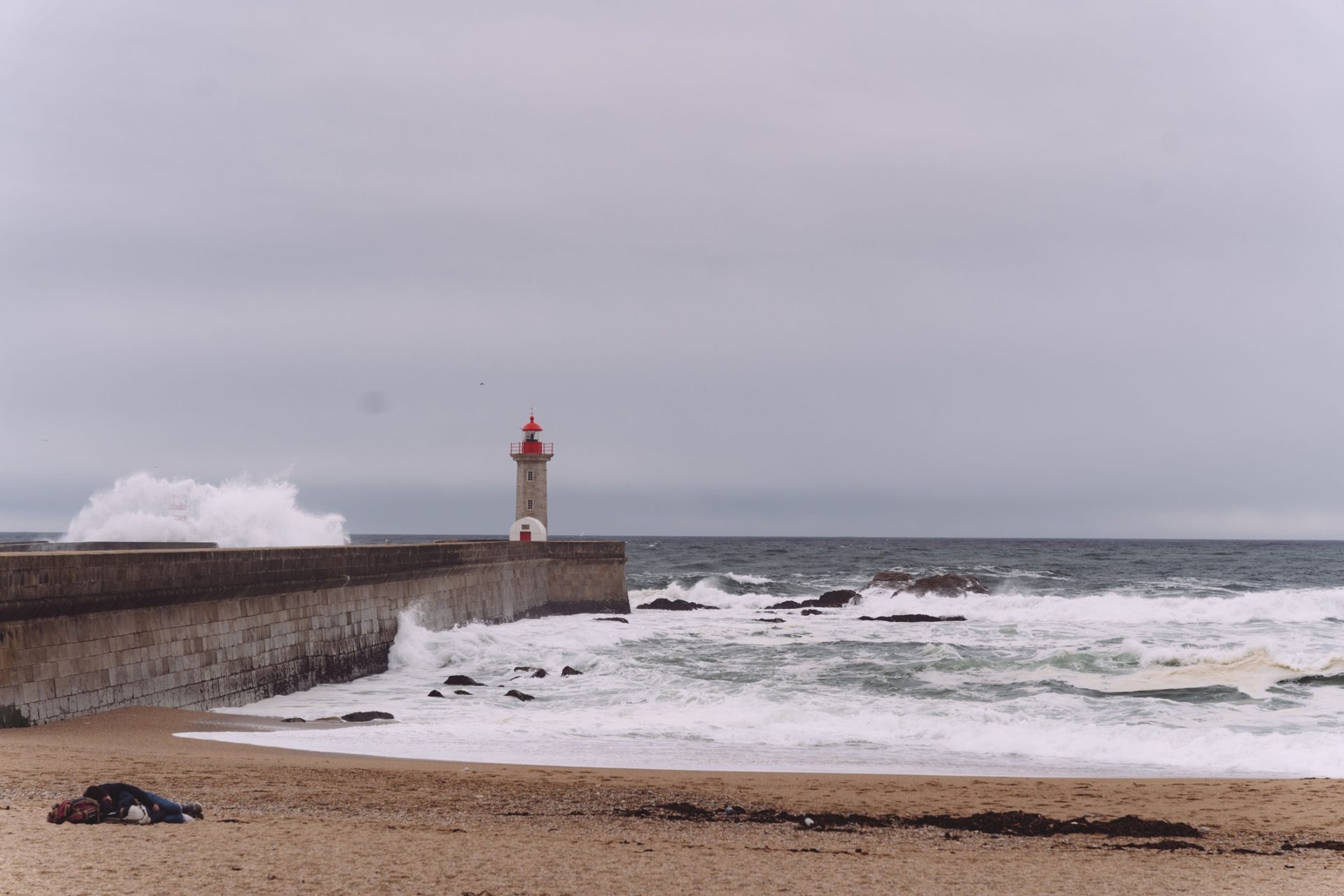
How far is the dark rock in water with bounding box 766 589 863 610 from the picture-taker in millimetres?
32844

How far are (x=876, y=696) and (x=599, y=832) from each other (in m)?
8.12

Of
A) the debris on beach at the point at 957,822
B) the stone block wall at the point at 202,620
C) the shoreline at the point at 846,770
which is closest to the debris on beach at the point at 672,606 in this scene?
the stone block wall at the point at 202,620

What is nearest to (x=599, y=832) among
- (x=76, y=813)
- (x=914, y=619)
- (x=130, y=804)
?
(x=130, y=804)

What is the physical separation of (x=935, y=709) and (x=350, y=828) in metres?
8.22

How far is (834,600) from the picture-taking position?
33.5 metres

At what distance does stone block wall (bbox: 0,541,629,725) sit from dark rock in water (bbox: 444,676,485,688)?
5.12ft

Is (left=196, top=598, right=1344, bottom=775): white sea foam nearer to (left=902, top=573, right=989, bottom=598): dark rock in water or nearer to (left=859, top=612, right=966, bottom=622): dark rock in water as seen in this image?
(left=859, top=612, right=966, bottom=622): dark rock in water

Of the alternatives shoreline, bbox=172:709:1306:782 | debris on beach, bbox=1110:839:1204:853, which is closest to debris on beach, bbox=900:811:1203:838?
debris on beach, bbox=1110:839:1204:853

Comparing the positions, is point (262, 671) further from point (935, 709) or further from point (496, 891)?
point (496, 891)

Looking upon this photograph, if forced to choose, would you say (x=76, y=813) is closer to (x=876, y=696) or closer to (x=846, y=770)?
(x=846, y=770)

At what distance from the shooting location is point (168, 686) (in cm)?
1105

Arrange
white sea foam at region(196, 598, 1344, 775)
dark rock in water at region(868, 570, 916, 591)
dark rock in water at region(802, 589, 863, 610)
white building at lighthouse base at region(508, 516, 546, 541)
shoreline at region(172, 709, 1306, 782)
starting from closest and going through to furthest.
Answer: shoreline at region(172, 709, 1306, 782)
white sea foam at region(196, 598, 1344, 775)
white building at lighthouse base at region(508, 516, 546, 541)
dark rock in water at region(802, 589, 863, 610)
dark rock in water at region(868, 570, 916, 591)

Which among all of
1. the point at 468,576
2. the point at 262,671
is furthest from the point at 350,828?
the point at 468,576

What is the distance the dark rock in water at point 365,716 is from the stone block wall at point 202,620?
55.9 inches
